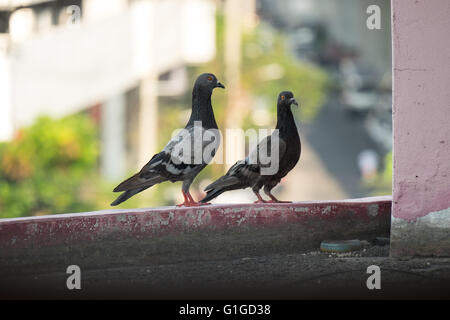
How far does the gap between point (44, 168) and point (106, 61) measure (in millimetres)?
9756

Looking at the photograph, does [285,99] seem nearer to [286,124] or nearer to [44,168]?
[286,124]

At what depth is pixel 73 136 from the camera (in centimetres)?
1975

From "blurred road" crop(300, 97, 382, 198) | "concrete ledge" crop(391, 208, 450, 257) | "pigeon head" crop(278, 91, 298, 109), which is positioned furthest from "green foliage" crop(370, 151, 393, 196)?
"pigeon head" crop(278, 91, 298, 109)

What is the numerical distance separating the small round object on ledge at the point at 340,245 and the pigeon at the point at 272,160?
0.62 metres

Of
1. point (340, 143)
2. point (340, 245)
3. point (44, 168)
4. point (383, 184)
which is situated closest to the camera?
point (340, 245)

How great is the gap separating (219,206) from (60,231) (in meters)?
1.18

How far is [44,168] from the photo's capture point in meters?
19.4

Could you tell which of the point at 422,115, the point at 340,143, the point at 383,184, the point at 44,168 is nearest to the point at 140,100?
the point at 383,184

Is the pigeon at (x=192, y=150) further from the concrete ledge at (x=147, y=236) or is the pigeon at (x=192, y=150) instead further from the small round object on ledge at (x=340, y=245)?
the small round object on ledge at (x=340, y=245)

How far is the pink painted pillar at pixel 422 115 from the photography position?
673cm

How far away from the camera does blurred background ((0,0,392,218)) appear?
65.5 ft

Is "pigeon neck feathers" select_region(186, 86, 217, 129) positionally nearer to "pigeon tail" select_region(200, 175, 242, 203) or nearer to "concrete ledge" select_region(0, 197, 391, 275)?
"pigeon tail" select_region(200, 175, 242, 203)

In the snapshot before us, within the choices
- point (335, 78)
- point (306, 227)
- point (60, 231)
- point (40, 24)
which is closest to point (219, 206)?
point (306, 227)

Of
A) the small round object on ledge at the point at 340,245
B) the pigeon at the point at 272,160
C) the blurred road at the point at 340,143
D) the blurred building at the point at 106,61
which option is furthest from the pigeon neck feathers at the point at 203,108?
the blurred road at the point at 340,143
